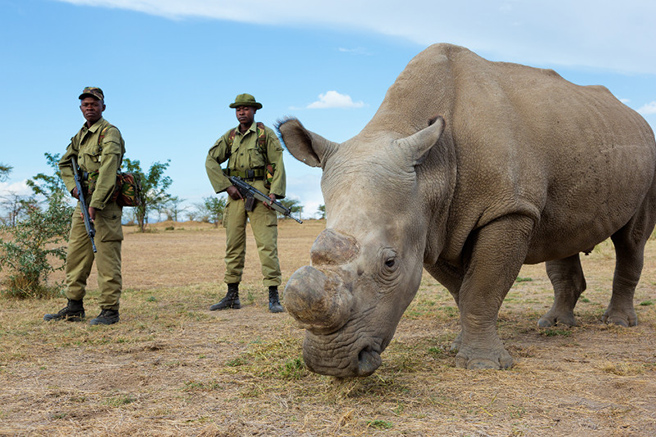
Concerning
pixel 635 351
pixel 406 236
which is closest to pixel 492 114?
pixel 406 236

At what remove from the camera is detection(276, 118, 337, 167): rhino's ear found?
4227mm

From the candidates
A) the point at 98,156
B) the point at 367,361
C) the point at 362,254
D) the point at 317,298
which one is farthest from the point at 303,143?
the point at 98,156

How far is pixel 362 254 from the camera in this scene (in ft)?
11.2

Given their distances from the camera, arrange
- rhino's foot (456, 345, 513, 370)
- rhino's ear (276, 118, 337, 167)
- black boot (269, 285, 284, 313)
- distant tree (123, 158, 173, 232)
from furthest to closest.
A: distant tree (123, 158, 173, 232)
black boot (269, 285, 284, 313)
rhino's foot (456, 345, 513, 370)
rhino's ear (276, 118, 337, 167)

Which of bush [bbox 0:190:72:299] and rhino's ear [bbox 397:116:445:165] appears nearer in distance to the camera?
rhino's ear [bbox 397:116:445:165]

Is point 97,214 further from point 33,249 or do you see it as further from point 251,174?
point 33,249

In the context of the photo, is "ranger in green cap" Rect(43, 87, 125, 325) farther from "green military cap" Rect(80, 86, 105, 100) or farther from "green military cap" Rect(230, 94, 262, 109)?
"green military cap" Rect(230, 94, 262, 109)

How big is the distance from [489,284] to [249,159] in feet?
13.9

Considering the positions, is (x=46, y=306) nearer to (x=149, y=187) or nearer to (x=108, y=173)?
(x=108, y=173)

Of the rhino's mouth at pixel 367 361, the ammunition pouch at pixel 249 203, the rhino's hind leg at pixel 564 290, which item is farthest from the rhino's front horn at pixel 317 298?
the ammunition pouch at pixel 249 203

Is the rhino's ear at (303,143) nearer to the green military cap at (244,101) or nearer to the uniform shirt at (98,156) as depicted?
the uniform shirt at (98,156)

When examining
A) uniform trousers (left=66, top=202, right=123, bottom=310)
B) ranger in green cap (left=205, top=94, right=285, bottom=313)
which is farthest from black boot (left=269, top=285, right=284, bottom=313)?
uniform trousers (left=66, top=202, right=123, bottom=310)

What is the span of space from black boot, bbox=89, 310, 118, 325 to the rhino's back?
13.3ft

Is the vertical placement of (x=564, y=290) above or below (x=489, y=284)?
below
